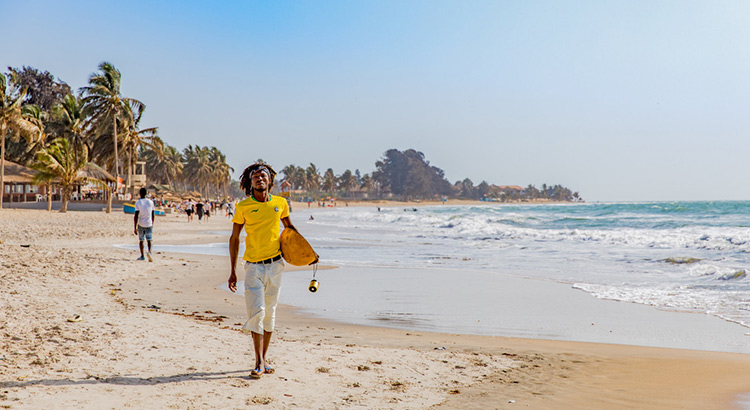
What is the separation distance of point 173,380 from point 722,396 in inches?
178

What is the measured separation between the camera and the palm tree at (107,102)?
46.1 m

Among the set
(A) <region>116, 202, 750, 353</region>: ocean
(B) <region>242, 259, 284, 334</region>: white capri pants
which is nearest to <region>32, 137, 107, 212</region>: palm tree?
(A) <region>116, 202, 750, 353</region>: ocean

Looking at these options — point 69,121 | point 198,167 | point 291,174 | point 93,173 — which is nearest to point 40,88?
point 69,121

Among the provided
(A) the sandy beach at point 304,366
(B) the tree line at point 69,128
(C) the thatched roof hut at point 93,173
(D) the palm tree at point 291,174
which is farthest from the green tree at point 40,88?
(D) the palm tree at point 291,174

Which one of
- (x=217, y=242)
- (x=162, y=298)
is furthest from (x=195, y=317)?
(x=217, y=242)

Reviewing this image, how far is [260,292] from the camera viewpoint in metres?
4.79

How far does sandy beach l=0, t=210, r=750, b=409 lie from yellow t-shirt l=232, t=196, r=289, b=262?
1.03 m

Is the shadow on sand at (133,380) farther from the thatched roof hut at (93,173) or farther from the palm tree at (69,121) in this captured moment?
the palm tree at (69,121)

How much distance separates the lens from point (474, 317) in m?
8.40

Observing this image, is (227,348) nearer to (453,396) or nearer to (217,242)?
(453,396)

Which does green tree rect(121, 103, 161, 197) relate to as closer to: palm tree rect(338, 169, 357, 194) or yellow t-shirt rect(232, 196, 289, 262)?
yellow t-shirt rect(232, 196, 289, 262)

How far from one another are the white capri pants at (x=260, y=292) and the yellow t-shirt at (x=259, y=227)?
0.09m

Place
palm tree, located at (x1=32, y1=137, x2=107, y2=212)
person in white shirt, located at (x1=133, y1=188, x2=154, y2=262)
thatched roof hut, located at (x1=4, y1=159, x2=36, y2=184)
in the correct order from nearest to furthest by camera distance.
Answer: person in white shirt, located at (x1=133, y1=188, x2=154, y2=262)
palm tree, located at (x1=32, y1=137, x2=107, y2=212)
thatched roof hut, located at (x1=4, y1=159, x2=36, y2=184)

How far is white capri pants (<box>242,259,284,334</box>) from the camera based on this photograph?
15.7 ft
